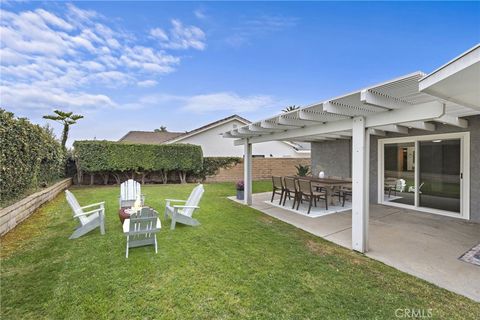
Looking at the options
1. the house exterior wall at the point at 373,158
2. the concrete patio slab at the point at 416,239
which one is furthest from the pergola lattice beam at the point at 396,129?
the concrete patio slab at the point at 416,239

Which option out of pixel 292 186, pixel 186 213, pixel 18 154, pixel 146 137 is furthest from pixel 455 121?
pixel 146 137

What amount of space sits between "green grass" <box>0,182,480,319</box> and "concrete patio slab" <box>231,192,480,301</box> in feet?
1.35

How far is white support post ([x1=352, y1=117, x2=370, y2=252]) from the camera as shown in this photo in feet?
14.9

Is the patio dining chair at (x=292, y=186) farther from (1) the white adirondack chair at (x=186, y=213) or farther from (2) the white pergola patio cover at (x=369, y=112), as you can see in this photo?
(1) the white adirondack chair at (x=186, y=213)

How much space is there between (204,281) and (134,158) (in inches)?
487

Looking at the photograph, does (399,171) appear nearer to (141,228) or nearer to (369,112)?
(369,112)

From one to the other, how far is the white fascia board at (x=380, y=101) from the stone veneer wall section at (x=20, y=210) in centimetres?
722

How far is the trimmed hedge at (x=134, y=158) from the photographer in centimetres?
1326

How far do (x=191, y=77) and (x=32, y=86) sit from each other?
7588 mm

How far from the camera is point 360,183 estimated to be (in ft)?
15.0

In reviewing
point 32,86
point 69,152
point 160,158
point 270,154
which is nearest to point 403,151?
point 160,158

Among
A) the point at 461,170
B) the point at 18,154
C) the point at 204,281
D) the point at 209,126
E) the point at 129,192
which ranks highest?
the point at 209,126

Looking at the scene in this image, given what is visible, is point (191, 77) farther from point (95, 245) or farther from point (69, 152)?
point (95, 245)

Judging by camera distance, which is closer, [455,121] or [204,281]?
[204,281]
